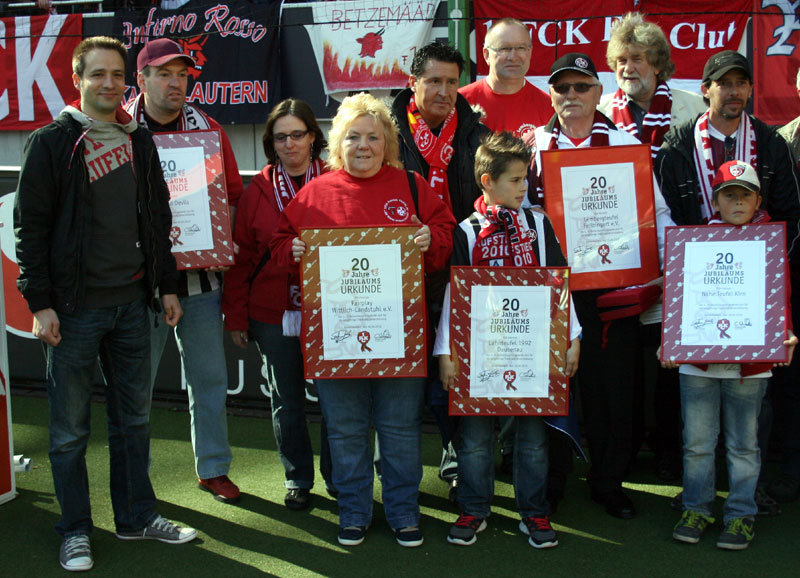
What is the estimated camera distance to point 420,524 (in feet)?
Answer: 12.4

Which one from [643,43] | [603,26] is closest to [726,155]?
[643,43]

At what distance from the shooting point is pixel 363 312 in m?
3.41

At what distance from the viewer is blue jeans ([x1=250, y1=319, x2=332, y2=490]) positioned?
154 inches

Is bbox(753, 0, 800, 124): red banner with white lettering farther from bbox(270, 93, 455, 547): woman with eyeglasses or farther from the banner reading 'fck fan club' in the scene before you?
bbox(270, 93, 455, 547): woman with eyeglasses

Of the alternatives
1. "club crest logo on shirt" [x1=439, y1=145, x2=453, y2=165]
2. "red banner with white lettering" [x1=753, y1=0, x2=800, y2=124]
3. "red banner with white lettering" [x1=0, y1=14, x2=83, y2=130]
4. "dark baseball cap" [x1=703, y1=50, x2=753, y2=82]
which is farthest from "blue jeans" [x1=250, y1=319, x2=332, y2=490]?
"red banner with white lettering" [x1=0, y1=14, x2=83, y2=130]

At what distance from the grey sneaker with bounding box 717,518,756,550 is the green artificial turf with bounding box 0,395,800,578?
33 millimetres

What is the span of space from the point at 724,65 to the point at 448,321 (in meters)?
1.63

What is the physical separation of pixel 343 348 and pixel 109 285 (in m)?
0.95

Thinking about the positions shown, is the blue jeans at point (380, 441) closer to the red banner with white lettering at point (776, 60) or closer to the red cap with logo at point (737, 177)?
the red cap with logo at point (737, 177)

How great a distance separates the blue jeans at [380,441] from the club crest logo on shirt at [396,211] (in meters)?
0.66

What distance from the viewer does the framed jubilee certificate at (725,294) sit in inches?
133

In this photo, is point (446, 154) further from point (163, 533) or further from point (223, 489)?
point (163, 533)

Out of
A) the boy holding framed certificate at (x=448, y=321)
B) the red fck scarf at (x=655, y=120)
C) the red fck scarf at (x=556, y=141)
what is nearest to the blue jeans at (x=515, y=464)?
the boy holding framed certificate at (x=448, y=321)

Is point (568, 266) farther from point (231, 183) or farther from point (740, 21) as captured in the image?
point (740, 21)
